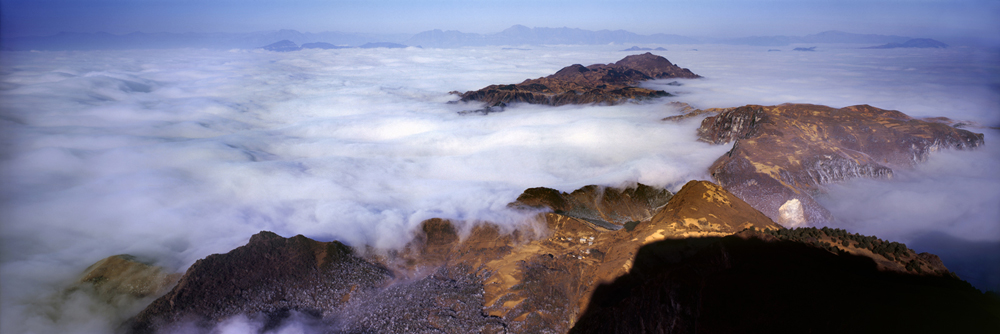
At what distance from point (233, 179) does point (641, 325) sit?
158 feet

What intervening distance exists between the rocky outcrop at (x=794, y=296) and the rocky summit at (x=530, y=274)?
66 mm

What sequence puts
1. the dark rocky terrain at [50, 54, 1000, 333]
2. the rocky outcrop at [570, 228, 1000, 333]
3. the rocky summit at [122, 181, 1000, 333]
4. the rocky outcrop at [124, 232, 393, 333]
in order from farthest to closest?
the rocky outcrop at [124, 232, 393, 333] → the rocky summit at [122, 181, 1000, 333] → the dark rocky terrain at [50, 54, 1000, 333] → the rocky outcrop at [570, 228, 1000, 333]

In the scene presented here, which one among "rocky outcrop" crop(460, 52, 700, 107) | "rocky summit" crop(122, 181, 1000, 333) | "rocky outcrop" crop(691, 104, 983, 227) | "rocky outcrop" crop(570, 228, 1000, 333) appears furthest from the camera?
"rocky outcrop" crop(460, 52, 700, 107)

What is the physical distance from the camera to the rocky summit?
10516 millimetres

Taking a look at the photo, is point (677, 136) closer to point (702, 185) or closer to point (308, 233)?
point (702, 185)

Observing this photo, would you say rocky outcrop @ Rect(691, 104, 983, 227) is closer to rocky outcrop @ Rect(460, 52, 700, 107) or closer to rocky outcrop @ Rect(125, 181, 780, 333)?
rocky outcrop @ Rect(125, 181, 780, 333)

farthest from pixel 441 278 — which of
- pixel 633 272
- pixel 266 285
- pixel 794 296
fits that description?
pixel 794 296

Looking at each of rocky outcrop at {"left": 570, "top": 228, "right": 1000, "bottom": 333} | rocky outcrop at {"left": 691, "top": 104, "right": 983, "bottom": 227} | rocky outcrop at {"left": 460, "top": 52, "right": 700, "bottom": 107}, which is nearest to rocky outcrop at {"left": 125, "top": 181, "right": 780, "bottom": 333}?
rocky outcrop at {"left": 570, "top": 228, "right": 1000, "bottom": 333}

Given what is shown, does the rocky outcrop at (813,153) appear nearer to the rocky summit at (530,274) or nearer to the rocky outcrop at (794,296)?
the rocky summit at (530,274)

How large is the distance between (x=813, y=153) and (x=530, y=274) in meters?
30.6

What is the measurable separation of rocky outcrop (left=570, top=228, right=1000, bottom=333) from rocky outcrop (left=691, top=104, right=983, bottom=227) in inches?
711

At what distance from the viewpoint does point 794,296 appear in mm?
8367

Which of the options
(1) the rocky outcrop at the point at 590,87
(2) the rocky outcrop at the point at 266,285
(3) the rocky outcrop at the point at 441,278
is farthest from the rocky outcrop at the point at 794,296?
(1) the rocky outcrop at the point at 590,87

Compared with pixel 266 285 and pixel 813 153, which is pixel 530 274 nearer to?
pixel 266 285
